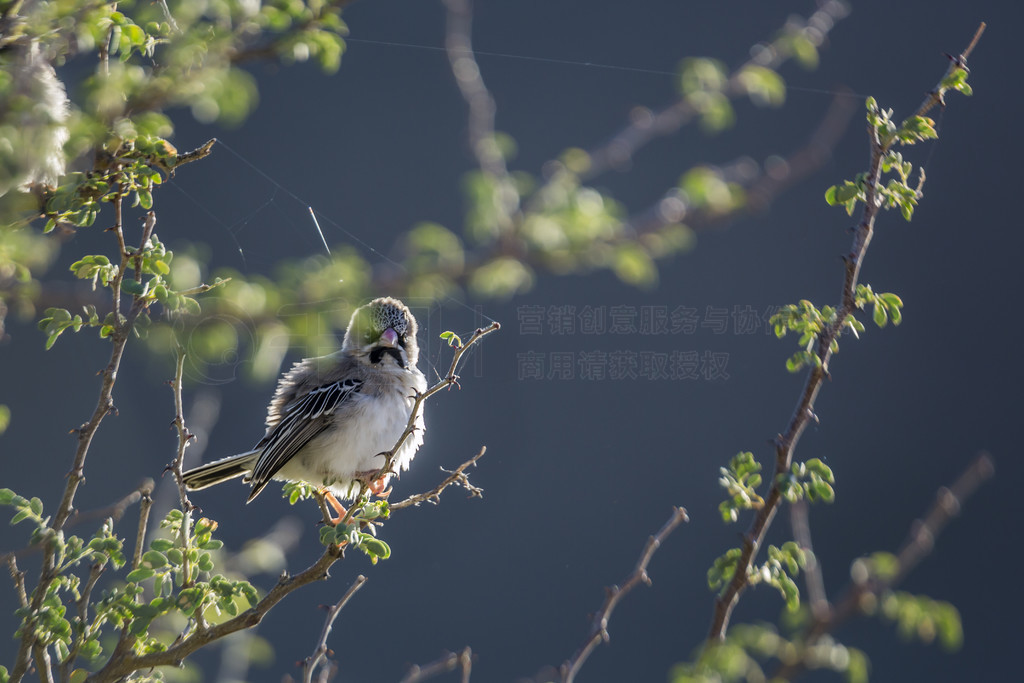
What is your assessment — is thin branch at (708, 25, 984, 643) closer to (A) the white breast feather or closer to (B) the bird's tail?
(A) the white breast feather

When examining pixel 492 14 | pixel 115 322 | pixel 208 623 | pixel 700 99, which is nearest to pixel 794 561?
pixel 700 99

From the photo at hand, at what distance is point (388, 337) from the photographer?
3.71 meters

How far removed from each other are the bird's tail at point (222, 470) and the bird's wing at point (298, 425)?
0.06 metres

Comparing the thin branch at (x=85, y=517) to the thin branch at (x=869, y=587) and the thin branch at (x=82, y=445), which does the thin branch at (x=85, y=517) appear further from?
the thin branch at (x=869, y=587)

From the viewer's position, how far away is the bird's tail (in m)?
3.45

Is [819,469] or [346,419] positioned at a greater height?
[819,469]

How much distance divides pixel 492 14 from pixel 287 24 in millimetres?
3754

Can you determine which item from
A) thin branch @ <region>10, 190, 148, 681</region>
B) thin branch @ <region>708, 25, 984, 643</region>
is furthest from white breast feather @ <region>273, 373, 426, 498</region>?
thin branch @ <region>708, 25, 984, 643</region>

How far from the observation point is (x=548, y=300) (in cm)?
489

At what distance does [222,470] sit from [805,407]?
7.46 ft

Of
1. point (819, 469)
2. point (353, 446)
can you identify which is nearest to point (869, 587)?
point (819, 469)

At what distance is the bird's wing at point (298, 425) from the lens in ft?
11.3

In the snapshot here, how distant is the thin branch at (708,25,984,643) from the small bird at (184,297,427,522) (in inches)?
67.9

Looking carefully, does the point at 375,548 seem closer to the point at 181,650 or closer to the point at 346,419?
the point at 181,650
